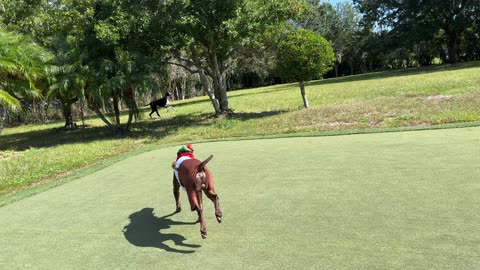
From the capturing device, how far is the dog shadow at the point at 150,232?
4.42m

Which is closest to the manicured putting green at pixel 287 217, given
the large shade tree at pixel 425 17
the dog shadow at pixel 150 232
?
the dog shadow at pixel 150 232

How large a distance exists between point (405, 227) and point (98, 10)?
15.0 m

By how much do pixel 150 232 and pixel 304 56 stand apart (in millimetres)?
11243

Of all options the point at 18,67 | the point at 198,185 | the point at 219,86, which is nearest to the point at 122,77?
the point at 18,67

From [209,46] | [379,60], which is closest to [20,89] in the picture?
[209,46]

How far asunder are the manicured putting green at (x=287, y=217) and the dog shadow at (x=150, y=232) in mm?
14

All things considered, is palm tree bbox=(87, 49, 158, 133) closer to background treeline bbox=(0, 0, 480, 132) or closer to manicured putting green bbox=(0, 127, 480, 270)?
background treeline bbox=(0, 0, 480, 132)

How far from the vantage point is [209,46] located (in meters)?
15.7

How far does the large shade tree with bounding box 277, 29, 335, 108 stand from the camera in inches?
582

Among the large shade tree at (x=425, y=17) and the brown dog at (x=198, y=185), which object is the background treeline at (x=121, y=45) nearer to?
the brown dog at (x=198, y=185)

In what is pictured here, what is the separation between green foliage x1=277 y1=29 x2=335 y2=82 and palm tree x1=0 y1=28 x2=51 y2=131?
864 cm

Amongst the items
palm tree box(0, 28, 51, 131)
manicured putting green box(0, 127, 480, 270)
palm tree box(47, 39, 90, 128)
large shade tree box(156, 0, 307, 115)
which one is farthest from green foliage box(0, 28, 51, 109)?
manicured putting green box(0, 127, 480, 270)

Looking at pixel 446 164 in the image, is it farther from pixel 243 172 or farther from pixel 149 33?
pixel 149 33

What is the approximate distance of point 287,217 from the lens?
4719 millimetres
